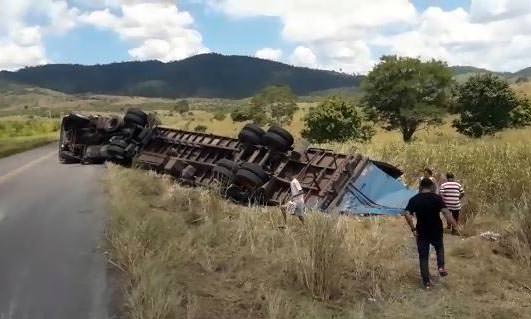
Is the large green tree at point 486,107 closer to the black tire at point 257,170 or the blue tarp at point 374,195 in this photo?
the blue tarp at point 374,195

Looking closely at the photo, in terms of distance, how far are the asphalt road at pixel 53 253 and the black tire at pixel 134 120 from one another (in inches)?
230

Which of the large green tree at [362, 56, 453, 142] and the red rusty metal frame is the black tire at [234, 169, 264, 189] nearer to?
the red rusty metal frame

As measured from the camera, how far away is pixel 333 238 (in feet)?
25.8

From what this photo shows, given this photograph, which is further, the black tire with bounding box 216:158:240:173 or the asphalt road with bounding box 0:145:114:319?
the black tire with bounding box 216:158:240:173

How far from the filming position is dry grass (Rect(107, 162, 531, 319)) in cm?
719

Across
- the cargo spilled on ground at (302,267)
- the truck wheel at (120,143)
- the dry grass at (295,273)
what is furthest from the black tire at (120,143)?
the dry grass at (295,273)

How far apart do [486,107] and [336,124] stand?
1282 centimetres

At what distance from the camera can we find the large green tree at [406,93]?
53.9 m

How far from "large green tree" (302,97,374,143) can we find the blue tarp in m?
39.8

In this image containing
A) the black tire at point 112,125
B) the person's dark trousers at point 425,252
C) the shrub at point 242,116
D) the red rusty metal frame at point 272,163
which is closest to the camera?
the person's dark trousers at point 425,252

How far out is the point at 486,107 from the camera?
177 ft

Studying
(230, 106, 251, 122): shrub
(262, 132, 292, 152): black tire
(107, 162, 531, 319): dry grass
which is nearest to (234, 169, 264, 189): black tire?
(262, 132, 292, 152): black tire

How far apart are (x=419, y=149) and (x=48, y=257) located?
1376 centimetres

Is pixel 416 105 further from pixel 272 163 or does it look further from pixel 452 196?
pixel 452 196
